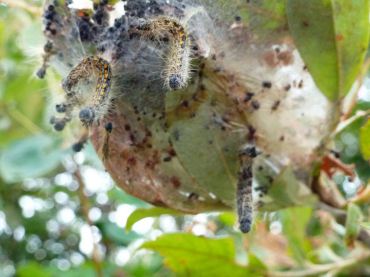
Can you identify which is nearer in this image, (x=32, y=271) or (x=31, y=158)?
(x=31, y=158)

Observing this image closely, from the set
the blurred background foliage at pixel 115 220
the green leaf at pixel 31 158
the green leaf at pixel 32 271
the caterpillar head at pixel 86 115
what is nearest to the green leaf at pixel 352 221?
the blurred background foliage at pixel 115 220

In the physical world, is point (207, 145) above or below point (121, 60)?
below

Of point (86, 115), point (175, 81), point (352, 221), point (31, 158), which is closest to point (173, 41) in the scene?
point (175, 81)

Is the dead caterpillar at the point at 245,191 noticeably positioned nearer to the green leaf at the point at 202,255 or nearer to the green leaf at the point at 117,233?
the green leaf at the point at 202,255

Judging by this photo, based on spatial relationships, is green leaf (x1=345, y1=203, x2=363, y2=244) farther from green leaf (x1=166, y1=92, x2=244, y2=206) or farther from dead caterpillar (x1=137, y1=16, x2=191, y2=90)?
dead caterpillar (x1=137, y1=16, x2=191, y2=90)

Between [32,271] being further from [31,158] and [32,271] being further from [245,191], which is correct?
[245,191]

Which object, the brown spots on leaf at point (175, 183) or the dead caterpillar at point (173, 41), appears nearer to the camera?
the dead caterpillar at point (173, 41)

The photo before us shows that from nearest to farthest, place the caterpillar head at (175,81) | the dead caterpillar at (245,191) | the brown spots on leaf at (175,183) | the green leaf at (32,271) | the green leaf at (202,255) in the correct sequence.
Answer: the caterpillar head at (175,81)
the dead caterpillar at (245,191)
the brown spots on leaf at (175,183)
the green leaf at (202,255)
the green leaf at (32,271)
